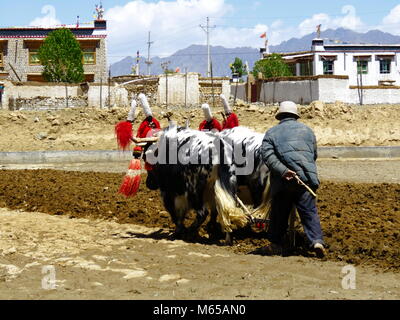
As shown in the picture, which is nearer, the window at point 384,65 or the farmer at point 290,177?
the farmer at point 290,177

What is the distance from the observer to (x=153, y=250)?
8586 mm

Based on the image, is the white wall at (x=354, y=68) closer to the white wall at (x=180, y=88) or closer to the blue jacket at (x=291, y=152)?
the white wall at (x=180, y=88)

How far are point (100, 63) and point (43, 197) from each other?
156 feet

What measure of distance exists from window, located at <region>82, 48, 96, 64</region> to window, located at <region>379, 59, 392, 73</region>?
25.6m

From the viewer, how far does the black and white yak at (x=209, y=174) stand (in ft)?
29.2

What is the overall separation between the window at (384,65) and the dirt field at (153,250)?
4890 centimetres

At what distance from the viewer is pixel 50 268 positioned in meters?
7.55

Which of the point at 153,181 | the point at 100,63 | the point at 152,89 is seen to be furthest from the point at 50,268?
the point at 100,63

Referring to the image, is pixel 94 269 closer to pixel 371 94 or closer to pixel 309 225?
pixel 309 225

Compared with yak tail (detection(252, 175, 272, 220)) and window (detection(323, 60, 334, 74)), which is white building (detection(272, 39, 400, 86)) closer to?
window (detection(323, 60, 334, 74))

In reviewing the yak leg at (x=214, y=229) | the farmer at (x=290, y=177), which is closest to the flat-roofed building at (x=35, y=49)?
the yak leg at (x=214, y=229)

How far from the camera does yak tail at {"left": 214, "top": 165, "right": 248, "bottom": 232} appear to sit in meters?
8.73

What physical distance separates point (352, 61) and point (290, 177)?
5710cm

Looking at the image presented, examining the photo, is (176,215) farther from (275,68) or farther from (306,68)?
(306,68)
